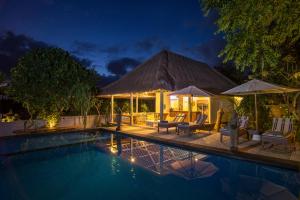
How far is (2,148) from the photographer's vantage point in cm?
1066

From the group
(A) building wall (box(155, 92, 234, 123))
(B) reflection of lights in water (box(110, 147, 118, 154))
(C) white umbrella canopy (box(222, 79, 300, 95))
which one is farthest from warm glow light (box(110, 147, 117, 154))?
(A) building wall (box(155, 92, 234, 123))

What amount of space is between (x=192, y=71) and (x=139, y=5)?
9596 mm

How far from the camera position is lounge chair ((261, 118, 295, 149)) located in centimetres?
805

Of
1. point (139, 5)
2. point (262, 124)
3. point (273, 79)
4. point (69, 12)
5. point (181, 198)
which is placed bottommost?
point (181, 198)

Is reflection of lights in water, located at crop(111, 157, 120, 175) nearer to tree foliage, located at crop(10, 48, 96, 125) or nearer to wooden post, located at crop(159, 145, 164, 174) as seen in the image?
wooden post, located at crop(159, 145, 164, 174)

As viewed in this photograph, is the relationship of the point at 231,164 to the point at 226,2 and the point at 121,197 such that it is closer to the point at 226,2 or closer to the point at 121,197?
the point at 121,197

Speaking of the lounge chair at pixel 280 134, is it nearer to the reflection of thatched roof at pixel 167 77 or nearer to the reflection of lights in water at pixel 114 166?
the reflection of lights in water at pixel 114 166

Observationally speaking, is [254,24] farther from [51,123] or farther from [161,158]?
[51,123]

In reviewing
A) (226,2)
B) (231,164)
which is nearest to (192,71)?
(231,164)

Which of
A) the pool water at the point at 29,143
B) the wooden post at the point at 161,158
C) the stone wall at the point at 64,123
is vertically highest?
the stone wall at the point at 64,123

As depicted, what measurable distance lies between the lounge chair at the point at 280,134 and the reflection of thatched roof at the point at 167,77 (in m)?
6.92

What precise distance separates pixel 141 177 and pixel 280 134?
19.4 feet

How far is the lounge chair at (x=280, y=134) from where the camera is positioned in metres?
8.05

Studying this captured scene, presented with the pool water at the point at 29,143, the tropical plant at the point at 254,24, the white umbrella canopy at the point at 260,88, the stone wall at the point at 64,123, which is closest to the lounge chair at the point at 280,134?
the white umbrella canopy at the point at 260,88
